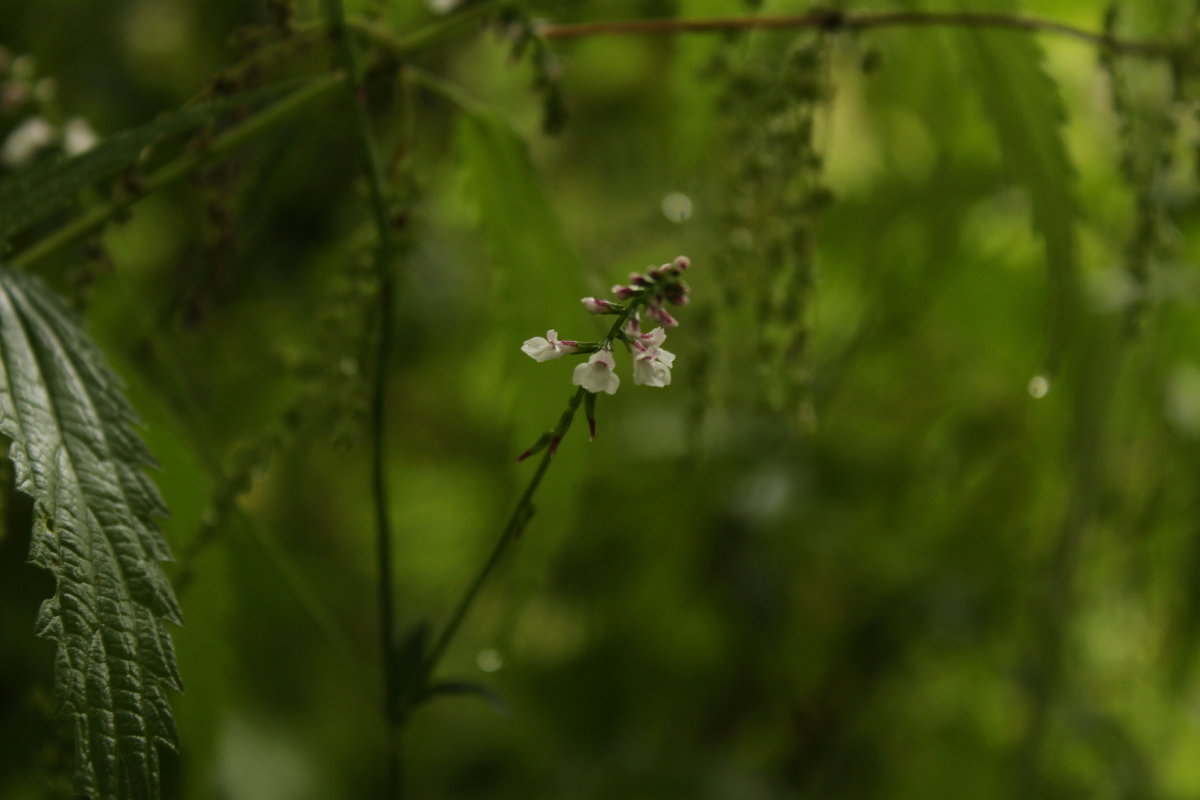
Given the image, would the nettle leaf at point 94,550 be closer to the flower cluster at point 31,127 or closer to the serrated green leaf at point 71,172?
the serrated green leaf at point 71,172

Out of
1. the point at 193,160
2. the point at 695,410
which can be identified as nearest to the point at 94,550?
the point at 193,160

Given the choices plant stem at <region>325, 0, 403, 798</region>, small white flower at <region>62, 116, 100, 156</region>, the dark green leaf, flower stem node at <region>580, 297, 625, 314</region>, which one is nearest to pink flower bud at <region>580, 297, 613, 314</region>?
flower stem node at <region>580, 297, 625, 314</region>

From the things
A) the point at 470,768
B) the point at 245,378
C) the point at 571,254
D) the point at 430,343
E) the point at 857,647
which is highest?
the point at 430,343

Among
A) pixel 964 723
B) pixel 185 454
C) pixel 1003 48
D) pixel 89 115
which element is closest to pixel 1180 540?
pixel 964 723

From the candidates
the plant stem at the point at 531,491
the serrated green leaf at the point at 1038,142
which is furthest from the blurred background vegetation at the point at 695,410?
the plant stem at the point at 531,491

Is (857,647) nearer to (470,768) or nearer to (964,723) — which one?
(964,723)

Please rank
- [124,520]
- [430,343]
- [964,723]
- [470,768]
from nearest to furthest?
[124,520] < [964,723] < [470,768] < [430,343]

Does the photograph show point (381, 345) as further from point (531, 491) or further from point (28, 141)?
point (28, 141)

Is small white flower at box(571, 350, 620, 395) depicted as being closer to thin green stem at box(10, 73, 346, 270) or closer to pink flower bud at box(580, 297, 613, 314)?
pink flower bud at box(580, 297, 613, 314)
